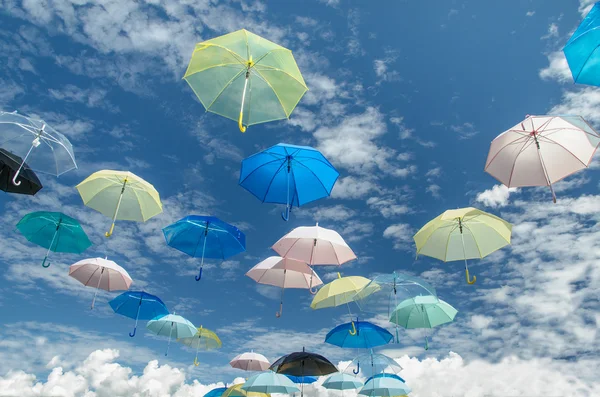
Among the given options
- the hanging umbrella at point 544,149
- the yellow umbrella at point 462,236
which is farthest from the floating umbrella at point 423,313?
the hanging umbrella at point 544,149

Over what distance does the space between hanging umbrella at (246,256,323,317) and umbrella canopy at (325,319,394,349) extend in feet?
6.52

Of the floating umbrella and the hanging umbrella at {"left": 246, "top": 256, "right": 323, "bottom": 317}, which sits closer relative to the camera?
the floating umbrella

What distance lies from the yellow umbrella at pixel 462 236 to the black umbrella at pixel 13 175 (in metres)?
11.5

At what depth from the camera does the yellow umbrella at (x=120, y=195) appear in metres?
12.1

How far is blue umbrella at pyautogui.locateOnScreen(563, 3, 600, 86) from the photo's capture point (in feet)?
Answer: 23.3

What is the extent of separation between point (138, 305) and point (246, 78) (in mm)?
11768

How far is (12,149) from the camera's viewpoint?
10812 mm

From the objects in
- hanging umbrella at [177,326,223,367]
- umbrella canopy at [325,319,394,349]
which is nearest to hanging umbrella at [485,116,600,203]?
umbrella canopy at [325,319,394,349]

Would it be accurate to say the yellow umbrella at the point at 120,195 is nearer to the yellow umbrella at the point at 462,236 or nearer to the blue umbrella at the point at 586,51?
the yellow umbrella at the point at 462,236

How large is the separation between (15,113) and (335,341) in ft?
42.0

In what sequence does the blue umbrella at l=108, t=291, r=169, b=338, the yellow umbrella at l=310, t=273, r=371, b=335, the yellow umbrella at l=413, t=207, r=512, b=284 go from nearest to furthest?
the yellow umbrella at l=413, t=207, r=512, b=284
the yellow umbrella at l=310, t=273, r=371, b=335
the blue umbrella at l=108, t=291, r=169, b=338

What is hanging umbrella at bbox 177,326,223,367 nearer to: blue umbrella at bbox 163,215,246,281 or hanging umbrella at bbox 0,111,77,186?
blue umbrella at bbox 163,215,246,281

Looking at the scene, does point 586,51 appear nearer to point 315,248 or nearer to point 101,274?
point 315,248

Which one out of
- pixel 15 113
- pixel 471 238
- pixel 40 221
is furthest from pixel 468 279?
pixel 40 221
